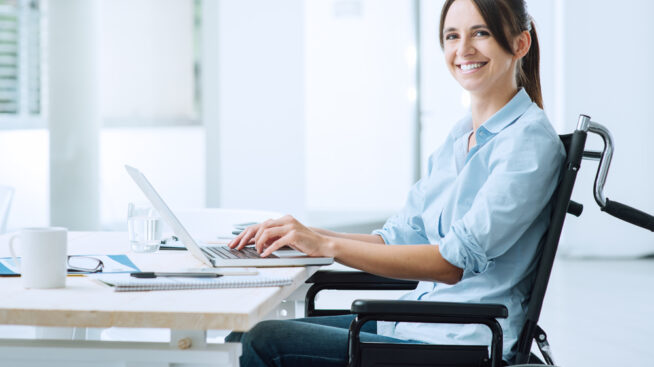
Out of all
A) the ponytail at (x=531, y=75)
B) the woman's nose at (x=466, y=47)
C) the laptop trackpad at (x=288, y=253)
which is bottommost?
the laptop trackpad at (x=288, y=253)

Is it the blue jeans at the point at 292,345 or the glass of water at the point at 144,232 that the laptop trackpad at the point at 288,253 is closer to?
the blue jeans at the point at 292,345

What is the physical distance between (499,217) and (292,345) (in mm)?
430

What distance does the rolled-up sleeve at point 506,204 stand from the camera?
1.44 m

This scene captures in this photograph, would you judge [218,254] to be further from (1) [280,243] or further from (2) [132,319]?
(2) [132,319]

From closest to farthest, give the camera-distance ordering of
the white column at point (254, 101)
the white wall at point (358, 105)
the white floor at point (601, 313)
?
the white floor at point (601, 313)
the white column at point (254, 101)
the white wall at point (358, 105)

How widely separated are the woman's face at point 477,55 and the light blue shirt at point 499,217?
0.20ft

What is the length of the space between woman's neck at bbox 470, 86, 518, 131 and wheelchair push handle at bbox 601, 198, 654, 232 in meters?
0.35

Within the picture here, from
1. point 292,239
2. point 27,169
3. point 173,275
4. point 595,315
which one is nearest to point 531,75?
point 292,239

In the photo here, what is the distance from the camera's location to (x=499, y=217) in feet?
4.74

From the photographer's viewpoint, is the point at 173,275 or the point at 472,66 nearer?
the point at 173,275

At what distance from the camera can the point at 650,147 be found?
5.56 metres

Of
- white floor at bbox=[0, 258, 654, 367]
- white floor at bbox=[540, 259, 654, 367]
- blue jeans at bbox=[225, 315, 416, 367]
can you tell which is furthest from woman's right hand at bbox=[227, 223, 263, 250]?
white floor at bbox=[540, 259, 654, 367]

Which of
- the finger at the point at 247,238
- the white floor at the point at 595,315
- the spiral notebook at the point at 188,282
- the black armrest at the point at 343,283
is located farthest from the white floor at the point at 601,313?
the spiral notebook at the point at 188,282

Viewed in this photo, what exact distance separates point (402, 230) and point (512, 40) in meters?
0.51
